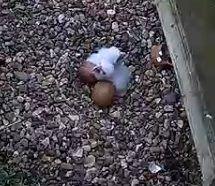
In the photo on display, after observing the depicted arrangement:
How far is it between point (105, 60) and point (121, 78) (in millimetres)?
129

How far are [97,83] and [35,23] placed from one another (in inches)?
23.7

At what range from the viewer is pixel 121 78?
11.6 ft

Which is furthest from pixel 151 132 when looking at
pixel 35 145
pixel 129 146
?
pixel 35 145

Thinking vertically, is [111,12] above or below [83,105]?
above

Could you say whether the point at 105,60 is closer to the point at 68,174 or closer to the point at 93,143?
the point at 93,143

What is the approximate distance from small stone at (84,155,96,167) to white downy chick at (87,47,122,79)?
46cm

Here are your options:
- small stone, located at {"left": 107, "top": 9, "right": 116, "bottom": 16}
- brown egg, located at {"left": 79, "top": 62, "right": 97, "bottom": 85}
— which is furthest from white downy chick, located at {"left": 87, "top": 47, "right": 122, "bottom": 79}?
small stone, located at {"left": 107, "top": 9, "right": 116, "bottom": 16}

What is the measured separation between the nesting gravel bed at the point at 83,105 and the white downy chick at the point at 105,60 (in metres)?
0.09

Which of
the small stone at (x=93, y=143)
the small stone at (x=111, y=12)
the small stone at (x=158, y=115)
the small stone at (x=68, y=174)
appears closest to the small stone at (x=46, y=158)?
the small stone at (x=68, y=174)

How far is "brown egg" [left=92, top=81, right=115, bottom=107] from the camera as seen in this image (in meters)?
3.42

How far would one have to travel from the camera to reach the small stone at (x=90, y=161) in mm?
3246

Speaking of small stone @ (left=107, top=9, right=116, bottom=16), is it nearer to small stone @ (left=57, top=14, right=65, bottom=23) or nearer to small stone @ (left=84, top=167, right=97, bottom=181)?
small stone @ (left=57, top=14, right=65, bottom=23)

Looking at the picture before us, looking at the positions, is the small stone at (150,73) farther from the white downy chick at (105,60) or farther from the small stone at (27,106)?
the small stone at (27,106)

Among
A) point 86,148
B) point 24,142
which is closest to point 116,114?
point 86,148
